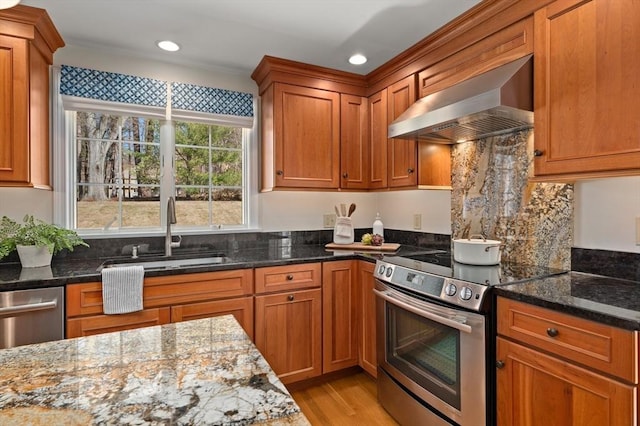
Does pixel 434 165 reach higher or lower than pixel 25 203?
higher

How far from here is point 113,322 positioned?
6.10 ft

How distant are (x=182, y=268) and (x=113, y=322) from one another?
0.44m

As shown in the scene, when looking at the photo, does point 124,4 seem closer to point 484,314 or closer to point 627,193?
point 484,314

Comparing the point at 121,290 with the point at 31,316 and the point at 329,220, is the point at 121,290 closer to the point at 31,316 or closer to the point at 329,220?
the point at 31,316

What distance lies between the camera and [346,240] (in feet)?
9.30

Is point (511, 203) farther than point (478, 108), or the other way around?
point (511, 203)

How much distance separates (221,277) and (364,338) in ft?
3.61

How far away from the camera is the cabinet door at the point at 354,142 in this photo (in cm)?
282

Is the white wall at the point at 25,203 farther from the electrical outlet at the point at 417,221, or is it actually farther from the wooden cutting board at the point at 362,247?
the electrical outlet at the point at 417,221

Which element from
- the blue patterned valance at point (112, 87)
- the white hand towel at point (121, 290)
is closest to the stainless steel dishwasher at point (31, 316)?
the white hand towel at point (121, 290)

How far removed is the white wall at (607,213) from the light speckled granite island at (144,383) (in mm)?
1768

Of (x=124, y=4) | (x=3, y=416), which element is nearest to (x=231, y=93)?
(x=124, y=4)

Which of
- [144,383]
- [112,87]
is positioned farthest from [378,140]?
[144,383]

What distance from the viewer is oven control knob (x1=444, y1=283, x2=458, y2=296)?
1.60 metres
